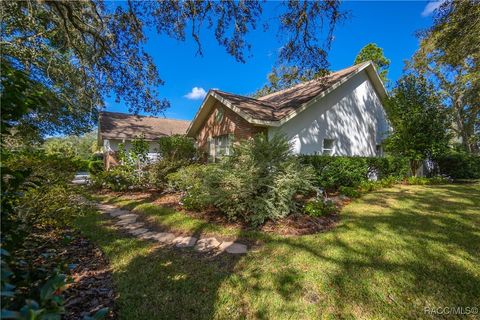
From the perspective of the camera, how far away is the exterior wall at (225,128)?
1050 centimetres

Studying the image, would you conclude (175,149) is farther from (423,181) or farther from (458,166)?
(458,166)

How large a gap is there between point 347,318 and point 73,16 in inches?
299

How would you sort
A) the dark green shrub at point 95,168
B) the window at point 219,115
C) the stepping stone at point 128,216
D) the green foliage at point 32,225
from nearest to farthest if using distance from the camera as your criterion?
the green foliage at point 32,225
the stepping stone at point 128,216
the window at point 219,115
the dark green shrub at point 95,168

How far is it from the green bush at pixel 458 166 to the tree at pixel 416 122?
376 cm

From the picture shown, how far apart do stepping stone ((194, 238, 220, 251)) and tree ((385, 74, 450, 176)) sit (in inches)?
487

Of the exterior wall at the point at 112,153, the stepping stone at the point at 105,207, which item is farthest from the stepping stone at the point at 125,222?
the exterior wall at the point at 112,153

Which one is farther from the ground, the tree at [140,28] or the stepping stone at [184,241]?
the tree at [140,28]

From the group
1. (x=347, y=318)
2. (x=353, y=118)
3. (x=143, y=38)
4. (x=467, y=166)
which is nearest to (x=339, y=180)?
A: (x=353, y=118)

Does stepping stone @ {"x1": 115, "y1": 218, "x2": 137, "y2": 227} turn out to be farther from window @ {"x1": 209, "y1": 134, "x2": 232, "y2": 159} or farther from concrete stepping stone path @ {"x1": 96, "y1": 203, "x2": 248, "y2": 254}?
window @ {"x1": 209, "y1": 134, "x2": 232, "y2": 159}

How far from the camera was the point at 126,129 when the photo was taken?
Result: 2259 cm

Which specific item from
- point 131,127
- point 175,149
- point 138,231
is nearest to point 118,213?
point 138,231

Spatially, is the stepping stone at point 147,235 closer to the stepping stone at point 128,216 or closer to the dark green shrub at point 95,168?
the stepping stone at point 128,216

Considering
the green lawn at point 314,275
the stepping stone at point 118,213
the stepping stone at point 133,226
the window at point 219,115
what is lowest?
the green lawn at point 314,275

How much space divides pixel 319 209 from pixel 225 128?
22.9ft
